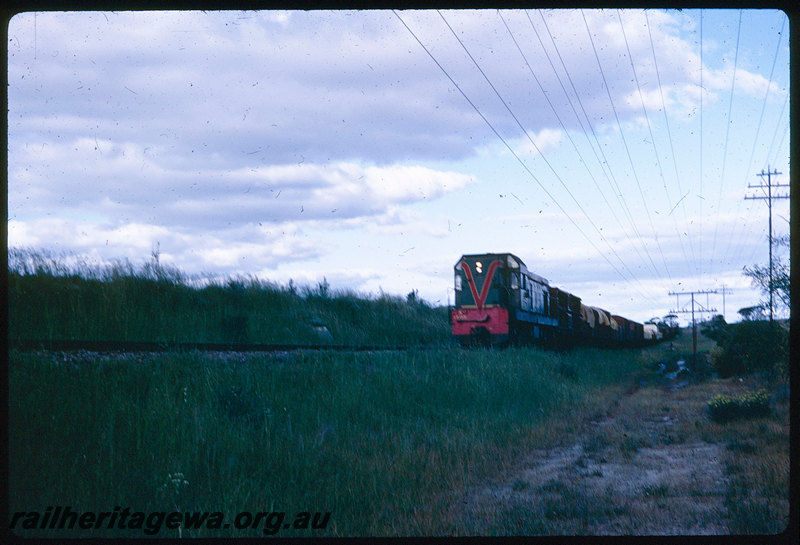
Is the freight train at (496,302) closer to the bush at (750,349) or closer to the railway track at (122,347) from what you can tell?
the bush at (750,349)

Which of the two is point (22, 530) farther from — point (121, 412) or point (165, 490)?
point (121, 412)

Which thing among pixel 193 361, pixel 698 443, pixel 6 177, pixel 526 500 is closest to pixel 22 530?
pixel 6 177

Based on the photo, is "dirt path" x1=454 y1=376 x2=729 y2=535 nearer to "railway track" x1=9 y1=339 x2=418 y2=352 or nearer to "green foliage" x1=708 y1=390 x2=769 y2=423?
"green foliage" x1=708 y1=390 x2=769 y2=423

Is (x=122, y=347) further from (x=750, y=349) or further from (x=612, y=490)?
(x=750, y=349)

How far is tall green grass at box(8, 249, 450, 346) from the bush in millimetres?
11482

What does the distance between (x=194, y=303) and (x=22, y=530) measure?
11.3 metres

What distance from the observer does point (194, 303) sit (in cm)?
1529

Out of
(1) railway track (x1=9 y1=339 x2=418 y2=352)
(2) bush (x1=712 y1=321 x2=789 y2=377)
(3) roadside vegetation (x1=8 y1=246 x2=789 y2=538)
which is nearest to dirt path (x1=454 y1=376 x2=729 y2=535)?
(3) roadside vegetation (x1=8 y1=246 x2=789 y2=538)

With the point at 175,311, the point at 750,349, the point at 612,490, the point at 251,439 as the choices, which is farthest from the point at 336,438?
the point at 750,349

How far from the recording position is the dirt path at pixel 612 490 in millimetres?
6082

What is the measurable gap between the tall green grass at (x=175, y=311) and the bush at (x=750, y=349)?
11.5 meters

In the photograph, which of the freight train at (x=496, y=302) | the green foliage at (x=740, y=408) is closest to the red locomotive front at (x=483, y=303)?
the freight train at (x=496, y=302)

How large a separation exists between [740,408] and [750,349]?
13.1 m

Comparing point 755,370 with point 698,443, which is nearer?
point 698,443
